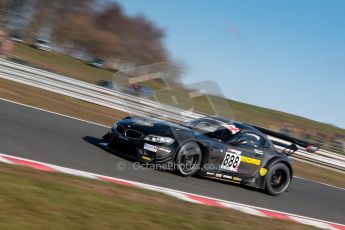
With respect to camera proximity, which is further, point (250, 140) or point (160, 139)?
point (250, 140)

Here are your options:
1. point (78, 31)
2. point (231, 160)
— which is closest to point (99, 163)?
point (231, 160)

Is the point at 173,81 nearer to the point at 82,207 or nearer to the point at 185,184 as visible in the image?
the point at 185,184

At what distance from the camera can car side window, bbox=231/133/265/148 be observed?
9641 mm

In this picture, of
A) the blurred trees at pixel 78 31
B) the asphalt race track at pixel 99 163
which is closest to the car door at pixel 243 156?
the asphalt race track at pixel 99 163

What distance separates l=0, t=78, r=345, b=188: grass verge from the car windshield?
19.0ft

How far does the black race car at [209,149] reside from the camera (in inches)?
347

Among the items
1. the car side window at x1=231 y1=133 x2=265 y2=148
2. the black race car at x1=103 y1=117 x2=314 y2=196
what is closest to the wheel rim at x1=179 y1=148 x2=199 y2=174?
the black race car at x1=103 y1=117 x2=314 y2=196

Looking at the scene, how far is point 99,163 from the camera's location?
844 cm

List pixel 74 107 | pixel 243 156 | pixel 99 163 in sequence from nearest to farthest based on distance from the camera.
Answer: pixel 99 163 < pixel 243 156 < pixel 74 107

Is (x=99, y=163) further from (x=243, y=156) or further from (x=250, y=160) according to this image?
(x=250, y=160)

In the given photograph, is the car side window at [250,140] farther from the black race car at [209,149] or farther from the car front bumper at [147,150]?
the car front bumper at [147,150]

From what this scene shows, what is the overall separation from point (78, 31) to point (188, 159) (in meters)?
44.9

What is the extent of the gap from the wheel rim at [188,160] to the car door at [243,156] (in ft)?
1.79

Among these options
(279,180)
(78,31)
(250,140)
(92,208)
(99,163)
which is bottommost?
(92,208)
